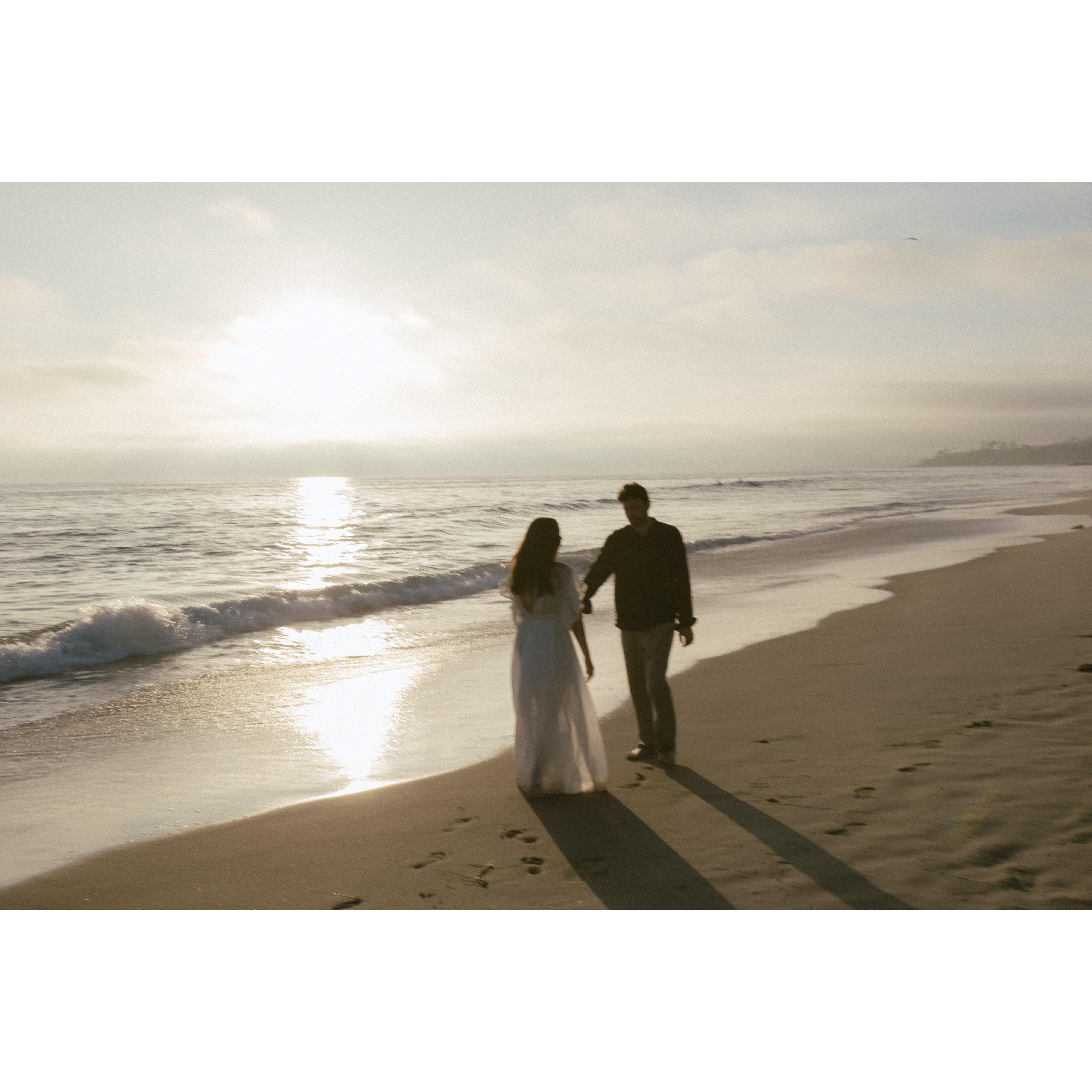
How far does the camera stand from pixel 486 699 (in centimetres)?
706

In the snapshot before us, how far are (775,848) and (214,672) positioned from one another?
6.69 metres

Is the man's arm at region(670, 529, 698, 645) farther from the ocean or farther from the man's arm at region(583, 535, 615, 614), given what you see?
the ocean

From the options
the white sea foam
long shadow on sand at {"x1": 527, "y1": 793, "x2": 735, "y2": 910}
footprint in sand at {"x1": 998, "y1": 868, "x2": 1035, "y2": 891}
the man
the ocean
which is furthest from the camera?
the white sea foam

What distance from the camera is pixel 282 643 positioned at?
10039 mm

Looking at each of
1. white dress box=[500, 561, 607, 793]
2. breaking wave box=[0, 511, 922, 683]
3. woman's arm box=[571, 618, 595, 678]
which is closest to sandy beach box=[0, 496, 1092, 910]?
white dress box=[500, 561, 607, 793]

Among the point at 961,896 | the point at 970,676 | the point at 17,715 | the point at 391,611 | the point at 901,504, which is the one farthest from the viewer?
the point at 901,504

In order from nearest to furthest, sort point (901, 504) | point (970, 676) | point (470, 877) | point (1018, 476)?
1. point (470, 877)
2. point (970, 676)
3. point (901, 504)
4. point (1018, 476)

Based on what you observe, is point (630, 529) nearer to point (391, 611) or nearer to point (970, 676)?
point (970, 676)

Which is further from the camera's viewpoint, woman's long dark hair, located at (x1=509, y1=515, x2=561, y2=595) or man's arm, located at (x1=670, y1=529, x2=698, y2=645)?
man's arm, located at (x1=670, y1=529, x2=698, y2=645)

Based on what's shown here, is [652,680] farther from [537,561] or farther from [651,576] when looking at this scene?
[537,561]

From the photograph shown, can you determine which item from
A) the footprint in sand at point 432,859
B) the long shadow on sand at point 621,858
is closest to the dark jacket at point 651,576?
the long shadow on sand at point 621,858

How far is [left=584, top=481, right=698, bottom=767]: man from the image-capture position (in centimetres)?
505

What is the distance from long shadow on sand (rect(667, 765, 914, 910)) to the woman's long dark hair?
58.8 inches

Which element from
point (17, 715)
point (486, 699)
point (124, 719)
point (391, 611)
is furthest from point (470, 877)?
point (391, 611)
